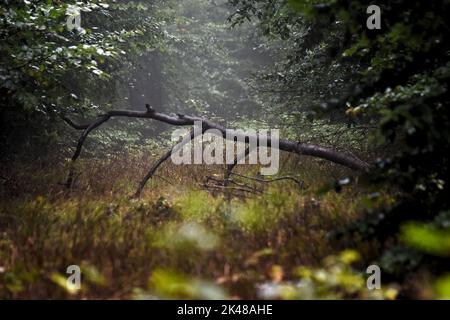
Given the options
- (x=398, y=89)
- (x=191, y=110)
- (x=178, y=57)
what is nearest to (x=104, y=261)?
(x=398, y=89)

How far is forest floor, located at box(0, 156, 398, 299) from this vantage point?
3072 millimetres

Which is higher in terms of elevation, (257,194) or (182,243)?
(257,194)

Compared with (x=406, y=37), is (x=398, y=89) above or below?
above

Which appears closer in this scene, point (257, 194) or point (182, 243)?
point (182, 243)

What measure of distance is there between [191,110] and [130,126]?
7.86 metres

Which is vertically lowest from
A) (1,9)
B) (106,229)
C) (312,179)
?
(106,229)

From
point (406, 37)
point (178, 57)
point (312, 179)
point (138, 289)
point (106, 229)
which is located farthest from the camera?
point (178, 57)

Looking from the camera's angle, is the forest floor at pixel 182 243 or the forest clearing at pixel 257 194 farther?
the forest floor at pixel 182 243

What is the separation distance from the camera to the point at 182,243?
4020mm

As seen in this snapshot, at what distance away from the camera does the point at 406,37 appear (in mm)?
2799

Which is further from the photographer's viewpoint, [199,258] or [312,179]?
[312,179]

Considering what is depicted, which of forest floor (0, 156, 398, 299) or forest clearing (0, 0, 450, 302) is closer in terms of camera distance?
forest clearing (0, 0, 450, 302)

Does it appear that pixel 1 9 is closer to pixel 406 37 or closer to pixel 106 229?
pixel 106 229

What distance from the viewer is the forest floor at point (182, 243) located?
307 centimetres
